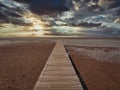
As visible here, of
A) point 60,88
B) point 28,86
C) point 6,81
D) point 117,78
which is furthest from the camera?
point 117,78

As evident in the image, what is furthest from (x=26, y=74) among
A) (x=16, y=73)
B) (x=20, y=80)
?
(x=20, y=80)

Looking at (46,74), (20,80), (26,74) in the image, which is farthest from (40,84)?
(26,74)

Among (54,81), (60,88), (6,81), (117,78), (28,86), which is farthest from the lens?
(117,78)

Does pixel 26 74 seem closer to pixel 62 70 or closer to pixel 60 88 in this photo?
pixel 62 70

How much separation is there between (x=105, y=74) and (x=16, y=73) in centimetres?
474

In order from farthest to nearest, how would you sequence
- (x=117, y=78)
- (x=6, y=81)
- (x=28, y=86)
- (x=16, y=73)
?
1. (x=16, y=73)
2. (x=117, y=78)
3. (x=6, y=81)
4. (x=28, y=86)

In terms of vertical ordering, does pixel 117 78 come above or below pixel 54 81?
below

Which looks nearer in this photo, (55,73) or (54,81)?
(54,81)

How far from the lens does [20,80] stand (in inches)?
391

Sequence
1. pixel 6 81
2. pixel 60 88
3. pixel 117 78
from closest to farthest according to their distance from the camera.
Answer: pixel 60 88
pixel 6 81
pixel 117 78

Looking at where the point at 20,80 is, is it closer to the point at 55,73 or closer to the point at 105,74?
the point at 55,73

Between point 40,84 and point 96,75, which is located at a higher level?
point 40,84

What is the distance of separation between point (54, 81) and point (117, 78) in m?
3.95

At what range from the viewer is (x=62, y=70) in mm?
10180
